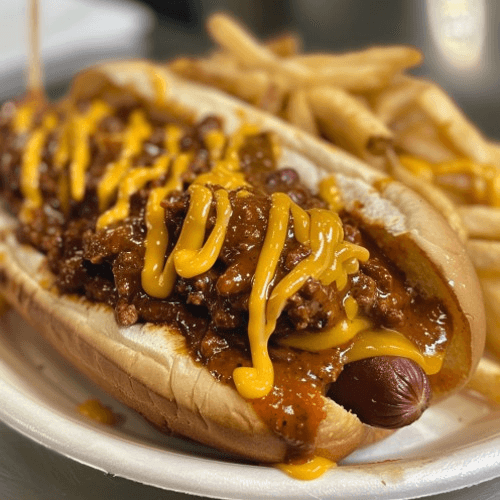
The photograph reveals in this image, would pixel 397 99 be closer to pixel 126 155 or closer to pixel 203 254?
pixel 126 155

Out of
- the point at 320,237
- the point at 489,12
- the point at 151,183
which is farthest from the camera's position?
the point at 489,12

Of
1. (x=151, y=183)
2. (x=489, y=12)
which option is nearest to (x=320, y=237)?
(x=151, y=183)

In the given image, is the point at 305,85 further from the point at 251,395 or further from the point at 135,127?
the point at 251,395

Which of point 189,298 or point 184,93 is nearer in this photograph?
point 189,298

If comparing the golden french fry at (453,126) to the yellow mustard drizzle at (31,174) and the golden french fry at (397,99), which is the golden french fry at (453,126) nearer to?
the golden french fry at (397,99)

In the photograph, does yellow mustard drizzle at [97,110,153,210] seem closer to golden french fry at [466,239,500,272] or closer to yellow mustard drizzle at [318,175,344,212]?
yellow mustard drizzle at [318,175,344,212]

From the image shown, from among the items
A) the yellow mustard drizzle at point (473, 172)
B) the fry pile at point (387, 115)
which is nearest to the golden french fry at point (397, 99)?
the fry pile at point (387, 115)
